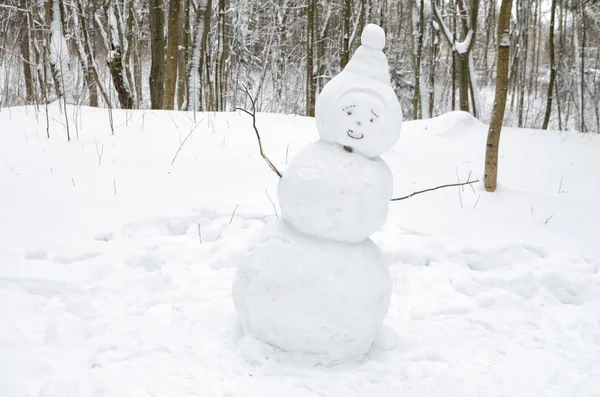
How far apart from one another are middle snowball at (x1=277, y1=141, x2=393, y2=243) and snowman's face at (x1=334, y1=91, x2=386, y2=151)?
3.8 inches

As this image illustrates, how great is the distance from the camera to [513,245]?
380 cm

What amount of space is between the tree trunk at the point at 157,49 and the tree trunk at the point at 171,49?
0.80m

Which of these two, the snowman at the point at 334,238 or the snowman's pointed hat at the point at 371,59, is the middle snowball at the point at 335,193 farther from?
the snowman's pointed hat at the point at 371,59

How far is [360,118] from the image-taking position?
2268 mm

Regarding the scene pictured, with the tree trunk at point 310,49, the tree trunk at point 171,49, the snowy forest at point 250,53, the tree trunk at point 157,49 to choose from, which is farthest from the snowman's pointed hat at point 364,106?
the tree trunk at point 310,49

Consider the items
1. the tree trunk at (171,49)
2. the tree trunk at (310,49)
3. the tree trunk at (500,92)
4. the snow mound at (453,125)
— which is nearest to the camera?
the tree trunk at (500,92)

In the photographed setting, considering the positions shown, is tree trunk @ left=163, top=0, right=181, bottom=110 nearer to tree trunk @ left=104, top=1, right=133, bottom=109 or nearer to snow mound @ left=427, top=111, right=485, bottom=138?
tree trunk @ left=104, top=1, right=133, bottom=109

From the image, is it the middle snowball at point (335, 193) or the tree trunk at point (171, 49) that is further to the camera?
the tree trunk at point (171, 49)

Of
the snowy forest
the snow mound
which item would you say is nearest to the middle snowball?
the snowy forest

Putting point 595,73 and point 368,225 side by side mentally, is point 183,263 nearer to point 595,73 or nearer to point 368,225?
point 368,225

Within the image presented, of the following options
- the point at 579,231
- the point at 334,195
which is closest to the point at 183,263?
the point at 334,195

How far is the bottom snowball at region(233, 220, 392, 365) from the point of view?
7.35ft

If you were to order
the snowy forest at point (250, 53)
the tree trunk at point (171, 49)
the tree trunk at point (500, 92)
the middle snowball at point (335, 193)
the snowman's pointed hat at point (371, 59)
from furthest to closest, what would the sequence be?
1. the snowy forest at point (250, 53)
2. the tree trunk at point (171, 49)
3. the tree trunk at point (500, 92)
4. the snowman's pointed hat at point (371, 59)
5. the middle snowball at point (335, 193)

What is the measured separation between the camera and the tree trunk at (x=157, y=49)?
8633 millimetres
